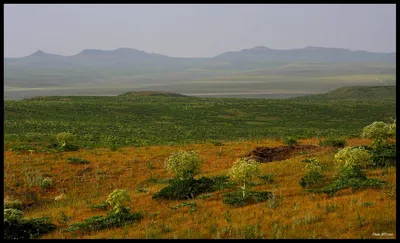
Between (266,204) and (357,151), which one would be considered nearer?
(266,204)

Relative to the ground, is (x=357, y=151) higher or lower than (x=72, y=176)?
higher

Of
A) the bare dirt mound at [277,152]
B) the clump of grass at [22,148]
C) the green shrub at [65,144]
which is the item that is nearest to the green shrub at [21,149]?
the clump of grass at [22,148]

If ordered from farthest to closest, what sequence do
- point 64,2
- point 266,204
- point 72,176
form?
1. point 72,176
2. point 266,204
3. point 64,2

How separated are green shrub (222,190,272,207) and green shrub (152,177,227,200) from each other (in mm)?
1485

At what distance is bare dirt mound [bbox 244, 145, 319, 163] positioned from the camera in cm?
2303

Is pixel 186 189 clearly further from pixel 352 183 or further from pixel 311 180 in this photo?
pixel 352 183

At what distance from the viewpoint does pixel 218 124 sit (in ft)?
184

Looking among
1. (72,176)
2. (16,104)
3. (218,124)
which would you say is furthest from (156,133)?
(16,104)

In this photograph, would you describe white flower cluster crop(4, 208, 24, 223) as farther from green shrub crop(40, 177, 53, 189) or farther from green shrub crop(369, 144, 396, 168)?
green shrub crop(369, 144, 396, 168)

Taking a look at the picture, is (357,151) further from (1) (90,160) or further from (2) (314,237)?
(1) (90,160)

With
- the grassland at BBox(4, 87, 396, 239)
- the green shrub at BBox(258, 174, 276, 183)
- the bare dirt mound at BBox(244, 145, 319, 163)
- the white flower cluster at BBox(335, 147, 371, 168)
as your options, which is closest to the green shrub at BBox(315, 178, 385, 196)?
the grassland at BBox(4, 87, 396, 239)

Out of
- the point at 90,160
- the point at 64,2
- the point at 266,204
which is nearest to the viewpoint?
the point at 64,2

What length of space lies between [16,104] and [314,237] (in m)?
61.6

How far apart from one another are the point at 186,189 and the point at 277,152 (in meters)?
11.0
